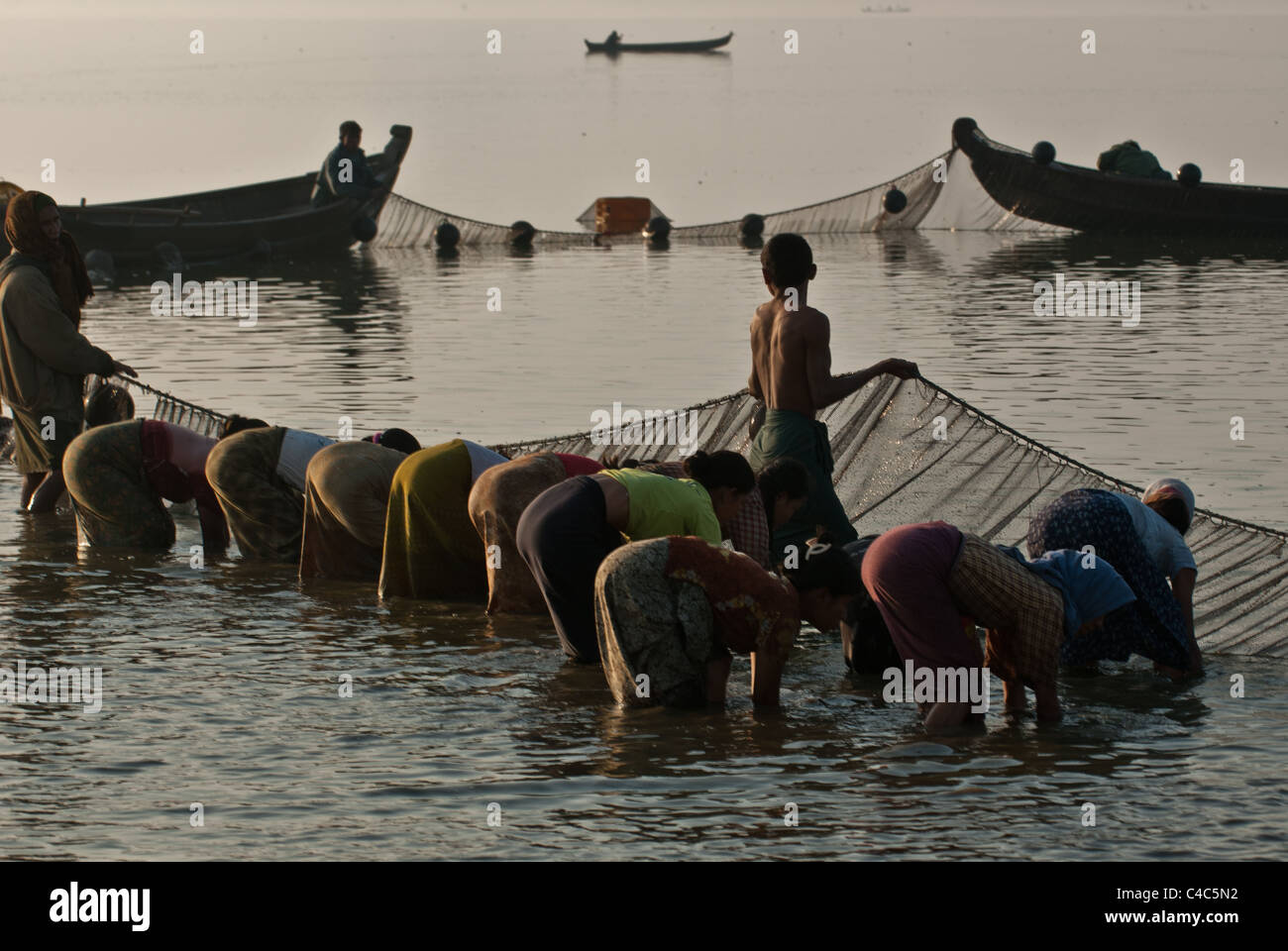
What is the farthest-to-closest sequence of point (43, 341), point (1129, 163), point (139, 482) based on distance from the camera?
1. point (1129, 163)
2. point (43, 341)
3. point (139, 482)

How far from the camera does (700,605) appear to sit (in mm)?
5383

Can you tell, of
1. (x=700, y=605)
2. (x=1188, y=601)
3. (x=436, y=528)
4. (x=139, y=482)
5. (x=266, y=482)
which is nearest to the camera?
(x=700, y=605)

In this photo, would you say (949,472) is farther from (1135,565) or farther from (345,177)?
(345,177)

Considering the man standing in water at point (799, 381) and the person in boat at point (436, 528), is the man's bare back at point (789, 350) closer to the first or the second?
the man standing in water at point (799, 381)

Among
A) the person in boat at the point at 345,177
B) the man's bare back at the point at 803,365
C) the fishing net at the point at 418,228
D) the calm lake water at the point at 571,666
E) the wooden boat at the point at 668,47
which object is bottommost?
the calm lake water at the point at 571,666

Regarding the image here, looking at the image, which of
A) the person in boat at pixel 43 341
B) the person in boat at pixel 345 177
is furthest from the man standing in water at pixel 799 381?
the person in boat at pixel 345 177

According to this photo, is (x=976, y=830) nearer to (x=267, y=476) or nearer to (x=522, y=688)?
(x=522, y=688)

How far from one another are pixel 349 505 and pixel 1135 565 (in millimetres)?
3053

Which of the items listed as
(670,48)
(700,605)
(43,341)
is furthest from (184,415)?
(670,48)

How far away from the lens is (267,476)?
764 cm

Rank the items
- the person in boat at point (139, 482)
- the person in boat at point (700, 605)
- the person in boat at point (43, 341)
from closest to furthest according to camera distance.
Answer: the person in boat at point (700, 605), the person in boat at point (139, 482), the person in boat at point (43, 341)

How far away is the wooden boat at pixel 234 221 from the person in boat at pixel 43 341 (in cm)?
1051

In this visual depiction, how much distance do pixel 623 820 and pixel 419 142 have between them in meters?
45.1

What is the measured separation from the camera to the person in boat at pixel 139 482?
7.87 meters
